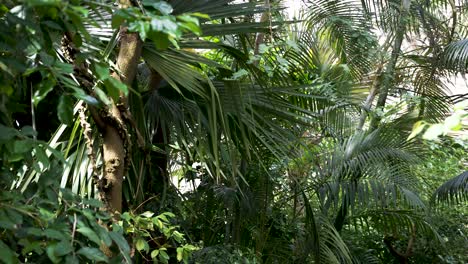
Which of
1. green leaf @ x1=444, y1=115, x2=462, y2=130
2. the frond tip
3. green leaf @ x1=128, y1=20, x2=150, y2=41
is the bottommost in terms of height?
the frond tip

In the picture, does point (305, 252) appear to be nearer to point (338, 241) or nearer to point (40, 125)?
point (338, 241)

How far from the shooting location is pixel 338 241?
436 cm

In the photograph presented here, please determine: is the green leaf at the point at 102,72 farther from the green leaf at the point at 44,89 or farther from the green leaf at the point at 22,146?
the green leaf at the point at 22,146

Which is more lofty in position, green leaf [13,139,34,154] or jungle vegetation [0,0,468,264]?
green leaf [13,139,34,154]

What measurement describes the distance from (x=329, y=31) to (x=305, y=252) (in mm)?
Answer: 1832

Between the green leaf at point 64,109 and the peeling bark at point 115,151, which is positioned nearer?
the green leaf at point 64,109

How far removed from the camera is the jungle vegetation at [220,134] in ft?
4.75

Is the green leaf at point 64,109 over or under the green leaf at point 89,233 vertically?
over

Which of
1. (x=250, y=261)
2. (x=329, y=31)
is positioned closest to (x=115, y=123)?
(x=250, y=261)

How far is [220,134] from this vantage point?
11.5ft

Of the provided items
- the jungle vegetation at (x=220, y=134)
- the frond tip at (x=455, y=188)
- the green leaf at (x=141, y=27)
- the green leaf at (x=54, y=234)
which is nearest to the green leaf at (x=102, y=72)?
the jungle vegetation at (x=220, y=134)

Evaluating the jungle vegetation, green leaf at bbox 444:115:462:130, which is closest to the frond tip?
Answer: the jungle vegetation

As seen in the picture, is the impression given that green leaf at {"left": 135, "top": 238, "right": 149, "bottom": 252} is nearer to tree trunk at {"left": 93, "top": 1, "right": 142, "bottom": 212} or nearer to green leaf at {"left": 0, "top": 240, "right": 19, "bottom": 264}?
tree trunk at {"left": 93, "top": 1, "right": 142, "bottom": 212}

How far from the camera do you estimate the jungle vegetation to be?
57.0 inches
